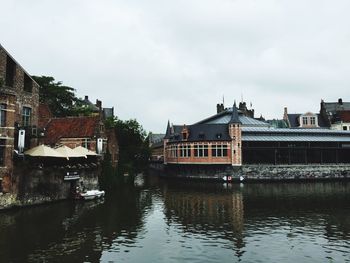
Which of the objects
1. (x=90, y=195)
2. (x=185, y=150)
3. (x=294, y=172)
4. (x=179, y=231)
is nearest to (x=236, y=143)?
(x=185, y=150)

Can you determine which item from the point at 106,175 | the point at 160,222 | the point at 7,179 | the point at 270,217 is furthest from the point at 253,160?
the point at 7,179

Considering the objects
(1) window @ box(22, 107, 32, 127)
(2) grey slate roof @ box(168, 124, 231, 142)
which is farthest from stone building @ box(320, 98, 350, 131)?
(1) window @ box(22, 107, 32, 127)

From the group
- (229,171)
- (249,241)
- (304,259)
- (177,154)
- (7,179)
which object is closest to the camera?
(304,259)

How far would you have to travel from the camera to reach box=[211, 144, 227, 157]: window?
6022 centimetres

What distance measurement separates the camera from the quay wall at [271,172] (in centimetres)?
5891

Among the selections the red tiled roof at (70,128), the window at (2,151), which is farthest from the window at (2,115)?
the red tiled roof at (70,128)

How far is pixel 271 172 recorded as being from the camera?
5953 centimetres

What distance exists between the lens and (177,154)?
65438mm

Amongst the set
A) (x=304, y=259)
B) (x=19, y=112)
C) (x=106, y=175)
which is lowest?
(x=304, y=259)

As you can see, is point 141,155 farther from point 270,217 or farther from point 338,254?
point 338,254

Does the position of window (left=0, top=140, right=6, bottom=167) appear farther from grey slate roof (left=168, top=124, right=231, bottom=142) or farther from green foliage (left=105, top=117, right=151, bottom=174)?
grey slate roof (left=168, top=124, right=231, bottom=142)

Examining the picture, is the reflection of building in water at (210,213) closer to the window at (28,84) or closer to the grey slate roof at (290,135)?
the window at (28,84)

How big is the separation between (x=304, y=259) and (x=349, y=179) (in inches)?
2011

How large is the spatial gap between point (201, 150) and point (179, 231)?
129 feet
